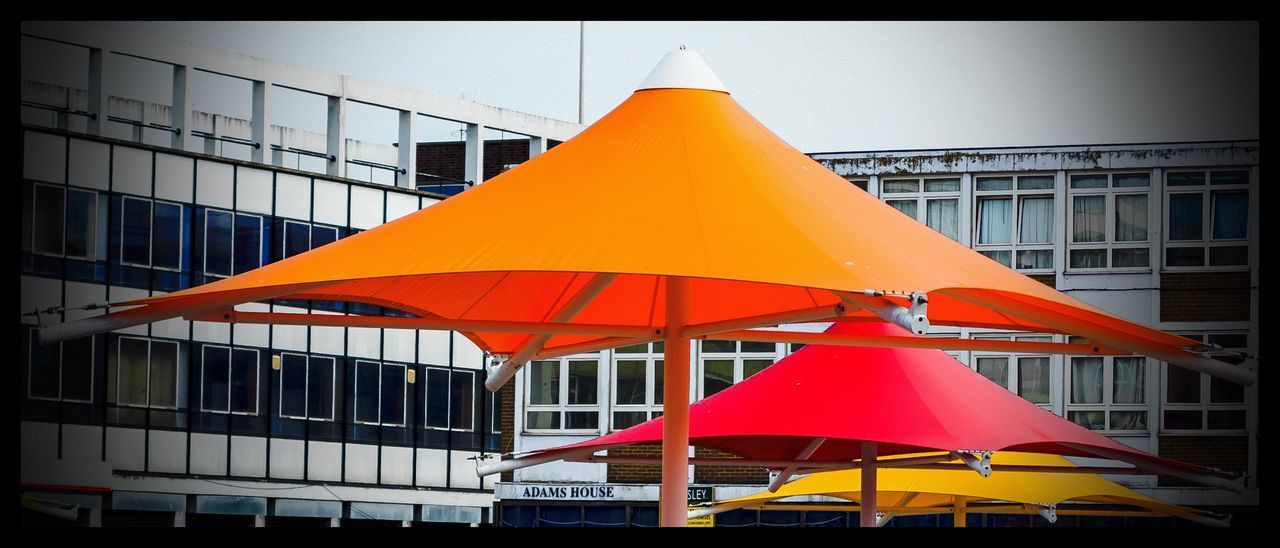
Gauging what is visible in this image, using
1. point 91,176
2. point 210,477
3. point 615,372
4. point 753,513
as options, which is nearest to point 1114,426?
point 753,513

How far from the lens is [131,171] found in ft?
122

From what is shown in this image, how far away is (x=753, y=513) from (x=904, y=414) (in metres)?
28.4

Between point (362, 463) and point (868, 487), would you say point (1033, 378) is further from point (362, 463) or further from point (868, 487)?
point (868, 487)

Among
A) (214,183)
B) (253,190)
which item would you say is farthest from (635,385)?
(214,183)

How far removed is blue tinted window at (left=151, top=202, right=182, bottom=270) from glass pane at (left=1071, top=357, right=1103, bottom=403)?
18196mm

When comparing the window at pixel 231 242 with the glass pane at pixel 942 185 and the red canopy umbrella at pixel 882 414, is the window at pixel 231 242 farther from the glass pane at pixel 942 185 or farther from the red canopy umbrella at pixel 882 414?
the red canopy umbrella at pixel 882 414

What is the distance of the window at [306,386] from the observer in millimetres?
Answer: 39969

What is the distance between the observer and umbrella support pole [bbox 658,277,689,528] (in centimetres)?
1041

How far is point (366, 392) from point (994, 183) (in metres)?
14.1

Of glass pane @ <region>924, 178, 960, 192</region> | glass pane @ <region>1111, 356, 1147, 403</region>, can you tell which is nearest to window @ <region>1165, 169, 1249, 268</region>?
glass pane @ <region>1111, 356, 1147, 403</region>

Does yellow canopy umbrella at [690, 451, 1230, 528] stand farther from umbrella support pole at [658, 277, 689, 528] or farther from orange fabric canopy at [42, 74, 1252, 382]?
orange fabric canopy at [42, 74, 1252, 382]

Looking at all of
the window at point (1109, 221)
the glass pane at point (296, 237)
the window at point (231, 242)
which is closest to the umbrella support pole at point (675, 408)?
the window at point (231, 242)

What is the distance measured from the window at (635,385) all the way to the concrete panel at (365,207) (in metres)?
6.12

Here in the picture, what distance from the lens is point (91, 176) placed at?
36.4 m
